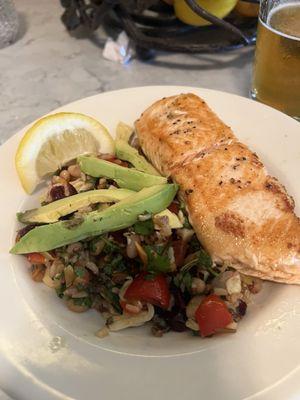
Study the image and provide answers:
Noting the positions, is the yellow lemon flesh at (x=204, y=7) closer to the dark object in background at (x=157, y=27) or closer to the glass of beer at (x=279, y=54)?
the dark object in background at (x=157, y=27)

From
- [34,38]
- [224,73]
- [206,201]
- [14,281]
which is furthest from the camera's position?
[34,38]

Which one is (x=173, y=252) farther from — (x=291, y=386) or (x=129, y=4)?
(x=129, y=4)

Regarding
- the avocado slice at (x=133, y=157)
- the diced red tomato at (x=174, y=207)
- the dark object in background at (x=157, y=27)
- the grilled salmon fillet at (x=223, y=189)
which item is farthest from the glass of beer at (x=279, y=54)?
the diced red tomato at (x=174, y=207)

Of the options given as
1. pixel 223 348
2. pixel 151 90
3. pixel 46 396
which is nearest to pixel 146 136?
pixel 151 90

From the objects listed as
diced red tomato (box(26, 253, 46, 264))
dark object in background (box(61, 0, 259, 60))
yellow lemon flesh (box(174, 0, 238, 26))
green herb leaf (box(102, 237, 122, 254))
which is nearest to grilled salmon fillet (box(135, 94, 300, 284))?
green herb leaf (box(102, 237, 122, 254))

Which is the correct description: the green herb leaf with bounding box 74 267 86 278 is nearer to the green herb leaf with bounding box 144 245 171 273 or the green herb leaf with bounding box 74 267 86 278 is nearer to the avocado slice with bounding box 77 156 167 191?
the green herb leaf with bounding box 144 245 171 273

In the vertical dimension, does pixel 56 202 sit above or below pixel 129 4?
below
